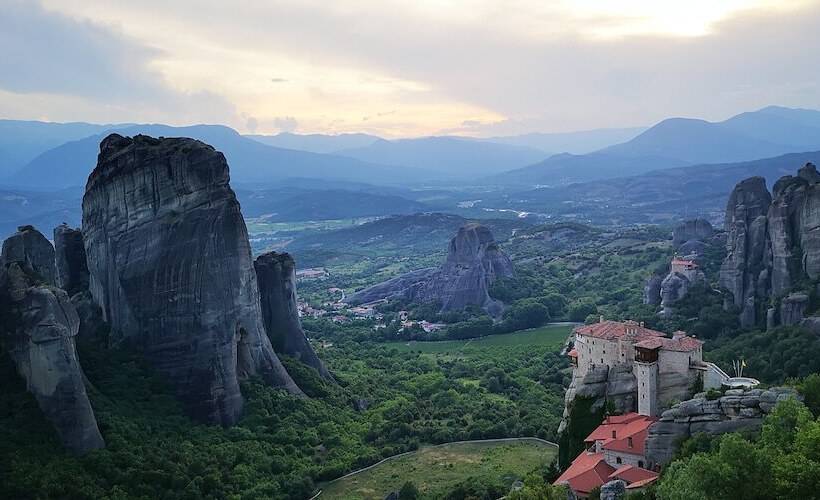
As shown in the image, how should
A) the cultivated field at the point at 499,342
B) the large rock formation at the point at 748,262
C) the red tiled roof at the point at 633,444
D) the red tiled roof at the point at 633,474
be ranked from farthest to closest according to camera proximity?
the cultivated field at the point at 499,342 → the large rock formation at the point at 748,262 → the red tiled roof at the point at 633,444 → the red tiled roof at the point at 633,474

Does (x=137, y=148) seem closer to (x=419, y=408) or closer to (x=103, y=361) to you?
(x=103, y=361)

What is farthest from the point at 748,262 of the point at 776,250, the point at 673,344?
the point at 673,344

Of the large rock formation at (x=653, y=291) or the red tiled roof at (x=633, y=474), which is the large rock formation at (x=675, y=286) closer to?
the large rock formation at (x=653, y=291)

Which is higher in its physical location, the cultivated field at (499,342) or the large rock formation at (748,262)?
the large rock formation at (748,262)

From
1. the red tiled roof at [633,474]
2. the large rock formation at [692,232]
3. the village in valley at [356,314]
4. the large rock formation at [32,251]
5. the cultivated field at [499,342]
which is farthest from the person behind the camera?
the large rock formation at [692,232]

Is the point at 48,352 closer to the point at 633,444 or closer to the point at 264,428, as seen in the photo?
the point at 264,428

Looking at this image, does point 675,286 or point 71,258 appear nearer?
point 71,258

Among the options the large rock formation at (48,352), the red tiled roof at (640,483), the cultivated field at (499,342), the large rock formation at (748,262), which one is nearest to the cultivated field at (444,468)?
the red tiled roof at (640,483)
